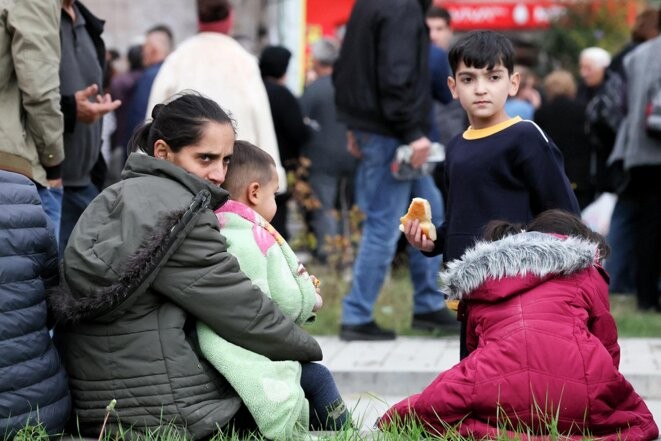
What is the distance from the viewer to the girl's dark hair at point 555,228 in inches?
186

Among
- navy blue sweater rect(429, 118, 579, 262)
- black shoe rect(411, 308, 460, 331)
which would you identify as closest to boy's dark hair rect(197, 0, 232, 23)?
black shoe rect(411, 308, 460, 331)

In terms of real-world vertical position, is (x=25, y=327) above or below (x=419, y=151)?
above

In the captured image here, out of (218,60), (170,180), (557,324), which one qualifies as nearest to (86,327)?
(170,180)

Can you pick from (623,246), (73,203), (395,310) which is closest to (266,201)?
(73,203)

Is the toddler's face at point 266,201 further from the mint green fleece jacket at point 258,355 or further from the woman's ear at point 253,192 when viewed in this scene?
the mint green fleece jacket at point 258,355

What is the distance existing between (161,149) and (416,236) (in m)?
1.18

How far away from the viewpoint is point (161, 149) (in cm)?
469

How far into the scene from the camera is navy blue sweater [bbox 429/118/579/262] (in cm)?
523

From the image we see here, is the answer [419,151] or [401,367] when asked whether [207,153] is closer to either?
[401,367]

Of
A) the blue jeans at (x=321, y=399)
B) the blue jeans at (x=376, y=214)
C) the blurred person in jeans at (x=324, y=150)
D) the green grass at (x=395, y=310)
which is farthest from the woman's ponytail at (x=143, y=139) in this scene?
the blurred person in jeans at (x=324, y=150)

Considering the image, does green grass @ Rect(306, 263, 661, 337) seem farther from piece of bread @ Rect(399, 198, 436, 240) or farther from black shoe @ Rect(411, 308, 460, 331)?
piece of bread @ Rect(399, 198, 436, 240)

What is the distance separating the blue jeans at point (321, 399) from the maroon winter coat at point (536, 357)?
172 millimetres

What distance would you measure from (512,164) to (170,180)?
146 centimetres

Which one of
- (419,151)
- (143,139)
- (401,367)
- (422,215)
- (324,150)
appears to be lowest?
(324,150)
